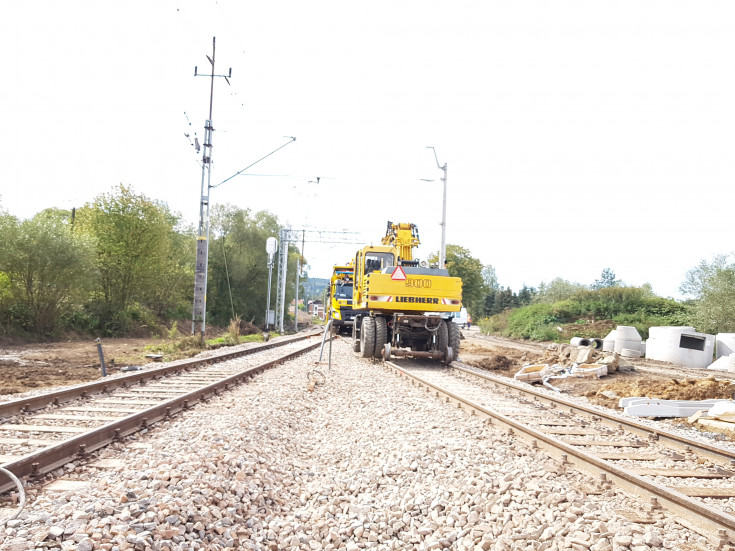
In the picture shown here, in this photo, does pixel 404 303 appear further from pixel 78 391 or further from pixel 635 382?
pixel 78 391

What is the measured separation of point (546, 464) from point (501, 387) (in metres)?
5.97

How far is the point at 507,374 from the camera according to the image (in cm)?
1548

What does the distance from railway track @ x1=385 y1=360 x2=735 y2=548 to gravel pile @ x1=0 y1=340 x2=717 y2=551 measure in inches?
6.0

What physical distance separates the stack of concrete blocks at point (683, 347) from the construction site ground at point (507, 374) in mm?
536

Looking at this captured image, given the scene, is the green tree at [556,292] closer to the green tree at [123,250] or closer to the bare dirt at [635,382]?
the bare dirt at [635,382]

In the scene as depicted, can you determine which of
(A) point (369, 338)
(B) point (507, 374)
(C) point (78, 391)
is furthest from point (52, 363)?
(B) point (507, 374)

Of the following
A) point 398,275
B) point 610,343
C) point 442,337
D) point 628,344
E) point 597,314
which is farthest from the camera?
point 597,314

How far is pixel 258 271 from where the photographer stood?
155ft

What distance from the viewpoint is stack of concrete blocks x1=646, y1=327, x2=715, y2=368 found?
17.8 meters

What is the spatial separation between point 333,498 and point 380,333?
10.3 m

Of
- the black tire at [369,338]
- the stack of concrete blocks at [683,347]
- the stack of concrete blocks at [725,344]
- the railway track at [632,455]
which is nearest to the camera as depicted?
the railway track at [632,455]

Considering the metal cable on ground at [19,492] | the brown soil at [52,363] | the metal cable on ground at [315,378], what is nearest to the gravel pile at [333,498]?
the metal cable on ground at [19,492]

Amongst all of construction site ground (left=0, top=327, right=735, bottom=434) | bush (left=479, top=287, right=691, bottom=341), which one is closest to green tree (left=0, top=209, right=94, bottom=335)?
construction site ground (left=0, top=327, right=735, bottom=434)

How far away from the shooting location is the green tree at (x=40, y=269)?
2025cm
